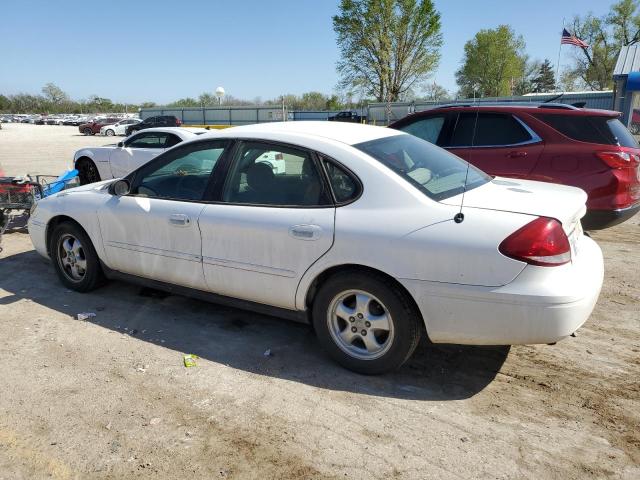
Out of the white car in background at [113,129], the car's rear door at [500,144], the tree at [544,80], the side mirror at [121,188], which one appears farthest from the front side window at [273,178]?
the tree at [544,80]

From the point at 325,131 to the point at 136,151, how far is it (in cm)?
769

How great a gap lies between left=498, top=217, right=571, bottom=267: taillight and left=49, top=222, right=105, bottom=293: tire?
3.67 m

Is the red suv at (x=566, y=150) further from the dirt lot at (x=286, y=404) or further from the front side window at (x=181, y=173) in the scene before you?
the front side window at (x=181, y=173)

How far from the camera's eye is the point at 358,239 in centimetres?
313

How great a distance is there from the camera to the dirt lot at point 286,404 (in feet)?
8.40

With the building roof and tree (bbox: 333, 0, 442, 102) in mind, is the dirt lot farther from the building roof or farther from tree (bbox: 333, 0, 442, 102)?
tree (bbox: 333, 0, 442, 102)

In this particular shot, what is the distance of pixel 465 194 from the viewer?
3.24 metres

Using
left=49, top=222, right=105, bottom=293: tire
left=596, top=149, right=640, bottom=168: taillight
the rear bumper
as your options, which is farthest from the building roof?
left=49, top=222, right=105, bottom=293: tire

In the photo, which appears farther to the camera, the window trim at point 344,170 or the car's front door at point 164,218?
the car's front door at point 164,218

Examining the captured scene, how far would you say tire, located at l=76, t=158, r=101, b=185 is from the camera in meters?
10.9

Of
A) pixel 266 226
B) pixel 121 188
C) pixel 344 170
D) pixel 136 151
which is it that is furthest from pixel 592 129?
pixel 136 151

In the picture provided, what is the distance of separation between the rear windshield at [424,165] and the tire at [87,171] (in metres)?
8.93

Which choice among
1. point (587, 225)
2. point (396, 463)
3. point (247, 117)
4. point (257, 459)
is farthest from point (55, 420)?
point (247, 117)

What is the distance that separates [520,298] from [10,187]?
6591 millimetres
